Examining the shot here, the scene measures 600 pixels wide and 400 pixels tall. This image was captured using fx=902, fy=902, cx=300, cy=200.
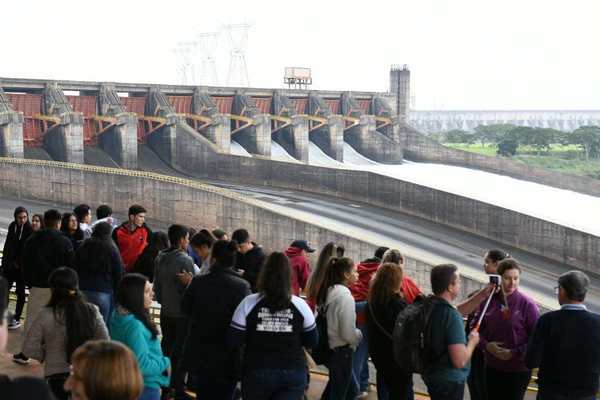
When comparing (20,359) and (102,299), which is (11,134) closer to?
(20,359)

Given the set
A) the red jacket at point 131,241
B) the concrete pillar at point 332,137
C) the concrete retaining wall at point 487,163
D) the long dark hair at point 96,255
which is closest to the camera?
the long dark hair at point 96,255

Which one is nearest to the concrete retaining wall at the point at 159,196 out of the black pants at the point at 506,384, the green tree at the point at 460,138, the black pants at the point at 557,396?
the black pants at the point at 506,384

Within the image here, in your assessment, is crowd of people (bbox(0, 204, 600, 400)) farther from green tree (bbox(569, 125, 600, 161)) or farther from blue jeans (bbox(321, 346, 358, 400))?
green tree (bbox(569, 125, 600, 161))

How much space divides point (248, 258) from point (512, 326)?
2.79m

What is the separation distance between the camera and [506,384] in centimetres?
671

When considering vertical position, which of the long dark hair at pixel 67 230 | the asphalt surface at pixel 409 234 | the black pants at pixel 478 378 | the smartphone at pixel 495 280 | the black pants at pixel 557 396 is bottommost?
the asphalt surface at pixel 409 234

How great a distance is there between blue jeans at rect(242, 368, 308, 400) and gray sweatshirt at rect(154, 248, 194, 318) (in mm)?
2123

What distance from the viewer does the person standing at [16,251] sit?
35.2ft

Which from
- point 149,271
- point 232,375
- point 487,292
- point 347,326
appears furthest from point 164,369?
point 149,271

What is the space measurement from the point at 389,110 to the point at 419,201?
27112 millimetres

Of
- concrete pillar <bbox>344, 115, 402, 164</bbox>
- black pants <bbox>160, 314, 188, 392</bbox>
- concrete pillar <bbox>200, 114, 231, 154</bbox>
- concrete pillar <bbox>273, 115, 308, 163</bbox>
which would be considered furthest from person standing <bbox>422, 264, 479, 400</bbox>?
concrete pillar <bbox>344, 115, 402, 164</bbox>

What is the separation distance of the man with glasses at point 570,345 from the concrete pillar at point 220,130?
39865 mm

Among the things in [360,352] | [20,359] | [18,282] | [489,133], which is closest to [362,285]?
[360,352]

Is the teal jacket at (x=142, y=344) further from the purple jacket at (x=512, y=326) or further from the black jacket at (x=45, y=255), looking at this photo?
the black jacket at (x=45, y=255)
